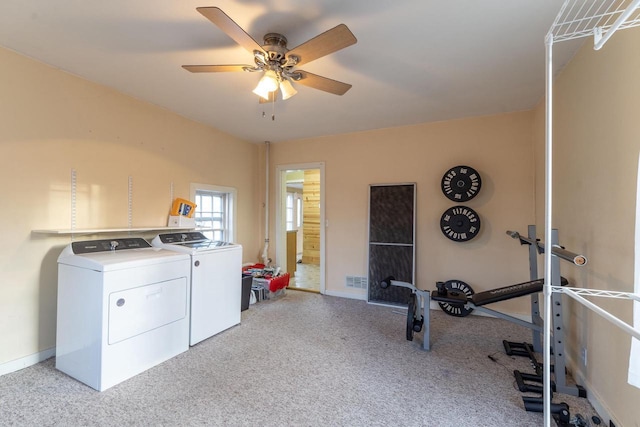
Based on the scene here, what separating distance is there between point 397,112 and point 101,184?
10.9 feet

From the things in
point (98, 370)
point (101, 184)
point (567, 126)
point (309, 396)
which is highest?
point (567, 126)

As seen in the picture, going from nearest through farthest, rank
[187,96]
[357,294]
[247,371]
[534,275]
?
1. [247,371]
2. [534,275]
3. [187,96]
4. [357,294]

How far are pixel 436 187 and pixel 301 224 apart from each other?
4888 mm

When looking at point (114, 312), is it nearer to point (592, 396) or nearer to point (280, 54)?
point (280, 54)

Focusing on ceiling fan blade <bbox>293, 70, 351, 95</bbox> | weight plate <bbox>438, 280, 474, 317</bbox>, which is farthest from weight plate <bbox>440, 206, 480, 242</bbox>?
ceiling fan blade <bbox>293, 70, 351, 95</bbox>

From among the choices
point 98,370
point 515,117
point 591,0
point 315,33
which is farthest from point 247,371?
point 515,117

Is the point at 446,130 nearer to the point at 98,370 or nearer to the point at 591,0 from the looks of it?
the point at 591,0

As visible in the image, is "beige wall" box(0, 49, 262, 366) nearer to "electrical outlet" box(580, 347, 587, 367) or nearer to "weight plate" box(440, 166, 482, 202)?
"weight plate" box(440, 166, 482, 202)

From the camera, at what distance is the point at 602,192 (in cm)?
182

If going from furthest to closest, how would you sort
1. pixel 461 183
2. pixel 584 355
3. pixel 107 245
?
pixel 461 183
pixel 107 245
pixel 584 355

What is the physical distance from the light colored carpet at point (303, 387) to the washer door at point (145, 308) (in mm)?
365

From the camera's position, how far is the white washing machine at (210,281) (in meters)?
2.75

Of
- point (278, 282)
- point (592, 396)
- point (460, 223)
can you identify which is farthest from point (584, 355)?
point (278, 282)

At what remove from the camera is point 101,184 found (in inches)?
109
